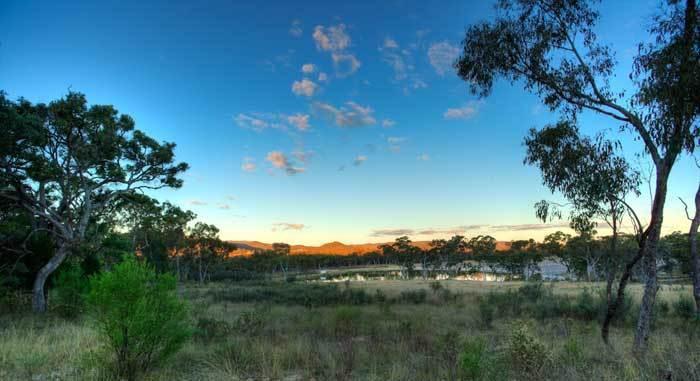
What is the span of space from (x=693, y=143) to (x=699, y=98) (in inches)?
36.7

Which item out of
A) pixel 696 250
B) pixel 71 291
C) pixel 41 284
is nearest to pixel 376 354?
pixel 696 250

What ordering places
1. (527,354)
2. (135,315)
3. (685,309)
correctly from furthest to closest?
(685,309), (527,354), (135,315)

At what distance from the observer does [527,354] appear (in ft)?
21.7

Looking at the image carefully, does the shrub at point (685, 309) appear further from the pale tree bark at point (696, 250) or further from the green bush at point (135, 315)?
the green bush at point (135, 315)

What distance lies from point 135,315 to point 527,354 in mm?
6689

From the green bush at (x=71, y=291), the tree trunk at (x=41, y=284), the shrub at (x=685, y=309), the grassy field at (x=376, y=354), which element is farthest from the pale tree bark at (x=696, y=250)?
the tree trunk at (x=41, y=284)

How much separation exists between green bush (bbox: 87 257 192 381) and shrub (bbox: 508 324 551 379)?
5.98 metres

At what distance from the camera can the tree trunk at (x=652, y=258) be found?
726 centimetres

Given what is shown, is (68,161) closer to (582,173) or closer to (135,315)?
(135,315)

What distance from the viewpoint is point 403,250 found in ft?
315

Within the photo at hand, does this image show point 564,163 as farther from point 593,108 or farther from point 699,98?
point 699,98

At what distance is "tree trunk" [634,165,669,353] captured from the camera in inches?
286

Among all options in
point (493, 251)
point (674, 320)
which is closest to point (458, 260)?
point (493, 251)

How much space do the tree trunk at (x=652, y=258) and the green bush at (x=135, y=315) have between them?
8.74 metres
